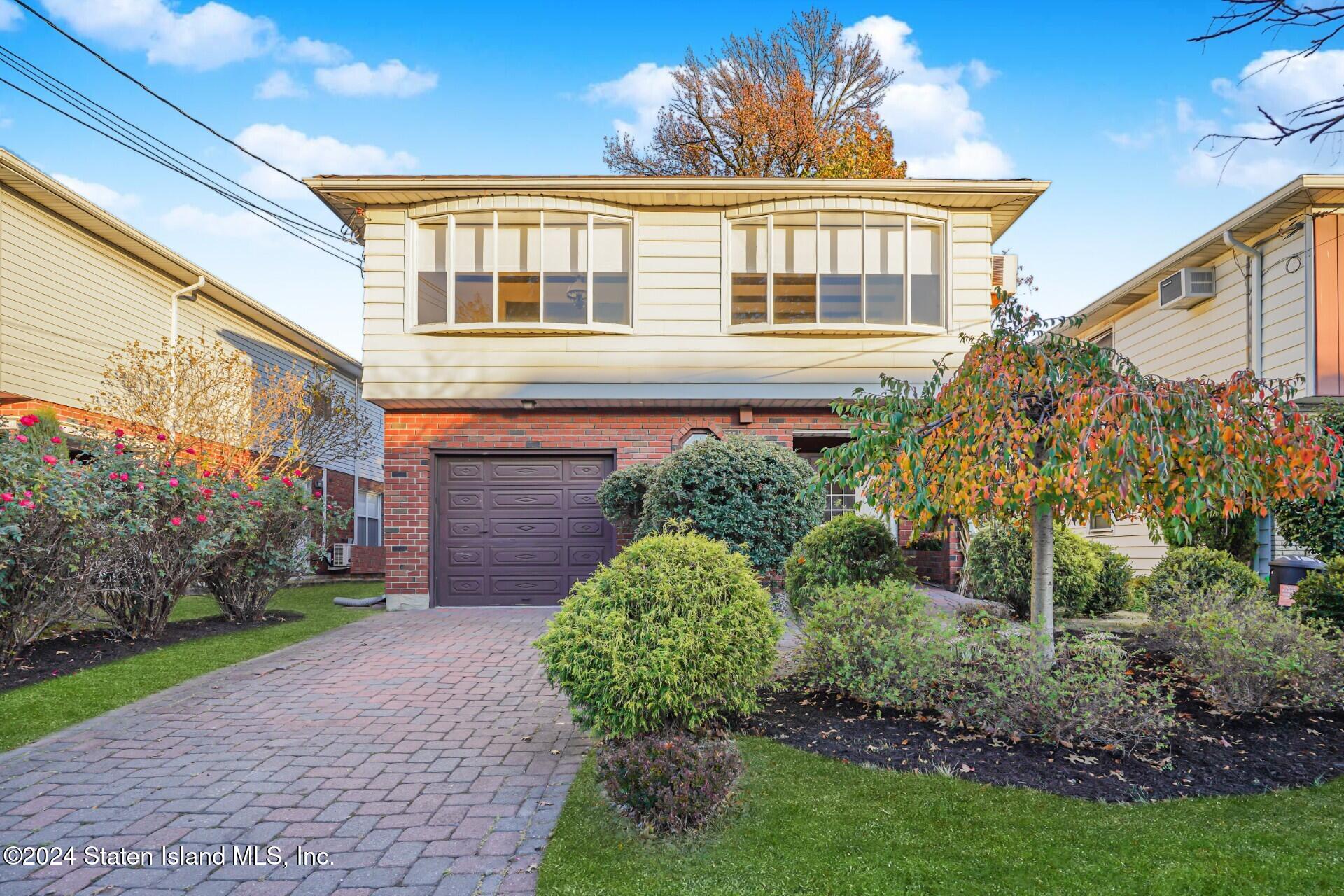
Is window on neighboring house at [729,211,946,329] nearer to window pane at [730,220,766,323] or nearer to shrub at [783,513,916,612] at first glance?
window pane at [730,220,766,323]

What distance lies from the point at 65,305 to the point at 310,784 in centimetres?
1225

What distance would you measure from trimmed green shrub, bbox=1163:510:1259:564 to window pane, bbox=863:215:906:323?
466cm

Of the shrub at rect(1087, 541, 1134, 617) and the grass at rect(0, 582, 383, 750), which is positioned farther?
the shrub at rect(1087, 541, 1134, 617)

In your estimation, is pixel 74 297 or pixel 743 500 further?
pixel 74 297

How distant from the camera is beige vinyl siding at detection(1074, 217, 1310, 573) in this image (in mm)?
10781

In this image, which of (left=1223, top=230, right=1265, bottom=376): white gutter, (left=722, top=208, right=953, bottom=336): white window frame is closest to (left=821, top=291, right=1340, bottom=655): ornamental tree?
(left=722, top=208, right=953, bottom=336): white window frame

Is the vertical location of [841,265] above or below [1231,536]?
above

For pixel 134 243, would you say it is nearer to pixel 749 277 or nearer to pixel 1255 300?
pixel 749 277

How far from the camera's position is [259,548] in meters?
10.2

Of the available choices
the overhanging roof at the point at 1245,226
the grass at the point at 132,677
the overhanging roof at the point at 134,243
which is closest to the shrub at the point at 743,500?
the grass at the point at 132,677

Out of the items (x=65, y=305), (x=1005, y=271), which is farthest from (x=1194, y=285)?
(x=65, y=305)

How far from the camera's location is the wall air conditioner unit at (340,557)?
18484 millimetres

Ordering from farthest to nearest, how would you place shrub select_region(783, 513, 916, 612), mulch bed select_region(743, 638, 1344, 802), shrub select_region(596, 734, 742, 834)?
shrub select_region(783, 513, 916, 612), mulch bed select_region(743, 638, 1344, 802), shrub select_region(596, 734, 742, 834)

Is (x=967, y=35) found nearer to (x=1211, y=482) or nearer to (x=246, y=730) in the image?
(x=1211, y=482)
